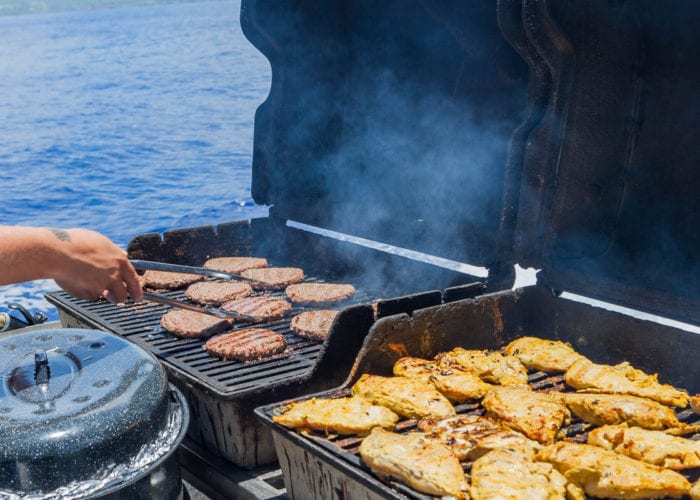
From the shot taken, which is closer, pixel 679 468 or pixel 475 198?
pixel 679 468

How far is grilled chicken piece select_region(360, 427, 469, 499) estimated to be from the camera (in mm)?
2070

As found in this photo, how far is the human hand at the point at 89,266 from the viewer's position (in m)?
2.73

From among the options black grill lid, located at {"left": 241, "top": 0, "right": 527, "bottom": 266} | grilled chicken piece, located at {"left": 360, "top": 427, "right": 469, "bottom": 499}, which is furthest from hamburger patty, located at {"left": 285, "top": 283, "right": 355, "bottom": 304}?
grilled chicken piece, located at {"left": 360, "top": 427, "right": 469, "bottom": 499}

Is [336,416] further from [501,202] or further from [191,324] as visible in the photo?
[501,202]

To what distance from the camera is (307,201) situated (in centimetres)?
546

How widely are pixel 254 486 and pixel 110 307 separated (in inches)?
85.7

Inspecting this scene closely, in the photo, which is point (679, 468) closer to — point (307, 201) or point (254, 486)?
point (254, 486)

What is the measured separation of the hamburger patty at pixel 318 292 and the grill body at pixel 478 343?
4.28 ft

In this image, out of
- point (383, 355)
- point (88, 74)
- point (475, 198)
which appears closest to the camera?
point (383, 355)

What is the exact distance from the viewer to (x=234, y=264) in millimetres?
5289

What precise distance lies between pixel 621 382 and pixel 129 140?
24.4 m

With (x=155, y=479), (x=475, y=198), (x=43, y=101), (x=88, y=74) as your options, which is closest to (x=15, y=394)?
(x=155, y=479)

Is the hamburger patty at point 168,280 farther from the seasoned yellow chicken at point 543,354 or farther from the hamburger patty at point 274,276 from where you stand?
the seasoned yellow chicken at point 543,354

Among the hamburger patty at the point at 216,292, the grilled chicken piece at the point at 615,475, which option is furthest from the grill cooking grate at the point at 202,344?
the grilled chicken piece at the point at 615,475
